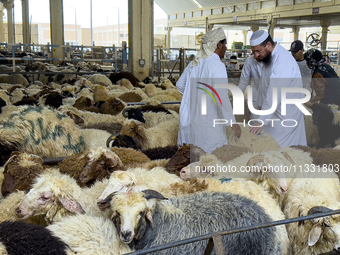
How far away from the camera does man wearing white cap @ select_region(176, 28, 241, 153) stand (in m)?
3.97

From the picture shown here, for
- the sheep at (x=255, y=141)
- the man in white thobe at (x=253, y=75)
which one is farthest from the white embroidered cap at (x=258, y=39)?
the sheep at (x=255, y=141)

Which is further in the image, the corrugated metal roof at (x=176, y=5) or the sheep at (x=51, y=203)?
the corrugated metal roof at (x=176, y=5)

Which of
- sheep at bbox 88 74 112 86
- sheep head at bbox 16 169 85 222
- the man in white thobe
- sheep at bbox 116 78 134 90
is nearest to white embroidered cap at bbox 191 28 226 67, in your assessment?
the man in white thobe

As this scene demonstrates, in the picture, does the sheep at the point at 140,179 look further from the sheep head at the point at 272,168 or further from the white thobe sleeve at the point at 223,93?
the white thobe sleeve at the point at 223,93

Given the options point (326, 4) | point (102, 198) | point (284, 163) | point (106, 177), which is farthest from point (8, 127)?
point (326, 4)

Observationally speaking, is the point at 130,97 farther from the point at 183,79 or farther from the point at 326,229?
the point at 326,229

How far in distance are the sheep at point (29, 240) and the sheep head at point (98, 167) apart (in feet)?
4.01

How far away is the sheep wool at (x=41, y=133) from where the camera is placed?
156 inches

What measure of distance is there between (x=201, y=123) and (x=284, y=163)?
1.20 m

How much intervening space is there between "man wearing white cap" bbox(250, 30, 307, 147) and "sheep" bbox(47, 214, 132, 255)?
2.44m

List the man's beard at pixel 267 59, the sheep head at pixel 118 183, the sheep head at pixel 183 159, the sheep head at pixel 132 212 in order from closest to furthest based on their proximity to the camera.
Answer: the sheep head at pixel 132 212, the sheep head at pixel 118 183, the sheep head at pixel 183 159, the man's beard at pixel 267 59

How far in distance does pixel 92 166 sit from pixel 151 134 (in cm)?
181

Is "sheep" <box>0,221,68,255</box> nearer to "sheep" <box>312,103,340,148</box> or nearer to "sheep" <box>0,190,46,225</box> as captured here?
"sheep" <box>0,190,46,225</box>

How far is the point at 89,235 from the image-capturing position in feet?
7.59
